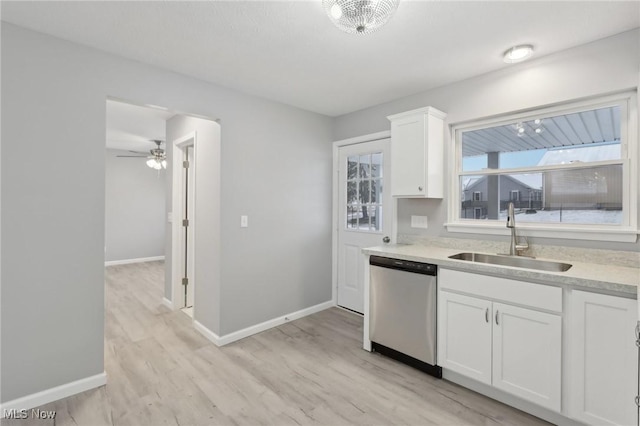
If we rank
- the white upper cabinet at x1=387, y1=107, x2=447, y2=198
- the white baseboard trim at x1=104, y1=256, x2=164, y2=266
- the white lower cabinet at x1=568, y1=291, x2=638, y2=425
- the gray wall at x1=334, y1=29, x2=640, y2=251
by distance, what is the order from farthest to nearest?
the white baseboard trim at x1=104, y1=256, x2=164, y2=266
the white upper cabinet at x1=387, y1=107, x2=447, y2=198
the gray wall at x1=334, y1=29, x2=640, y2=251
the white lower cabinet at x1=568, y1=291, x2=638, y2=425

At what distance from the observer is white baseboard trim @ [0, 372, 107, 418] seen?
6.32ft

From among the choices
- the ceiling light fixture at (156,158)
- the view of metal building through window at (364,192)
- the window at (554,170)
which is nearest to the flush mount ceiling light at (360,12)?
the window at (554,170)

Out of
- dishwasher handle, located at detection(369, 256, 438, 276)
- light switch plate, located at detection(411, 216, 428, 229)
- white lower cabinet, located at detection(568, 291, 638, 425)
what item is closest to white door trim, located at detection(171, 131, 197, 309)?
dishwasher handle, located at detection(369, 256, 438, 276)

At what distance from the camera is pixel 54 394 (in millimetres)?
2055

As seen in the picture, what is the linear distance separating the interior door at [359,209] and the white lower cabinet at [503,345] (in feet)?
4.34

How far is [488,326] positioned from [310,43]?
230cm

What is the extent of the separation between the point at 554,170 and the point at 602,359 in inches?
53.9

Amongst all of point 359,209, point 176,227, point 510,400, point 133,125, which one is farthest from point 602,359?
point 133,125

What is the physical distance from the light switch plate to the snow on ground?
27.4 inches

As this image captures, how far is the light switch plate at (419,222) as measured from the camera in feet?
10.0

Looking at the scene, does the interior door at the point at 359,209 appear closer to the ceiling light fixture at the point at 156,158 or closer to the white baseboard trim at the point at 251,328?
the white baseboard trim at the point at 251,328

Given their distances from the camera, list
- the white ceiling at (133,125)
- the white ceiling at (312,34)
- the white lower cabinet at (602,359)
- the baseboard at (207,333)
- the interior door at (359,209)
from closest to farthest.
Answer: the white lower cabinet at (602,359)
the white ceiling at (312,34)
the baseboard at (207,333)
the interior door at (359,209)
the white ceiling at (133,125)

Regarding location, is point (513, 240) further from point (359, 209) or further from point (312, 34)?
point (312, 34)

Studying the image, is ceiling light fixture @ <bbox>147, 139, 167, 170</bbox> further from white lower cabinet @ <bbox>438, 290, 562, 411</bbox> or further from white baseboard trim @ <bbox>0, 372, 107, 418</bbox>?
white lower cabinet @ <bbox>438, 290, 562, 411</bbox>
